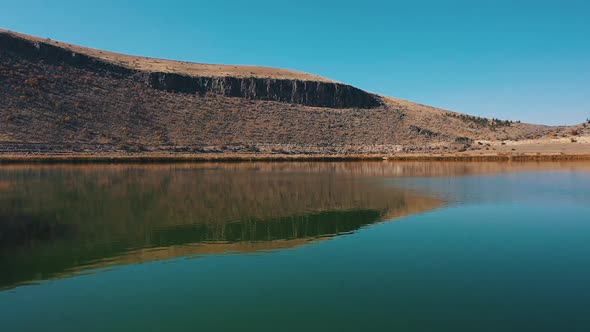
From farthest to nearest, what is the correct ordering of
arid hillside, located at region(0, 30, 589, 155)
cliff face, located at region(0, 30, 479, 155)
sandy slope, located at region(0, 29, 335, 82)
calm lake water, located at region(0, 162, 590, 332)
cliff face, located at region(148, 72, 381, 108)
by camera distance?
sandy slope, located at region(0, 29, 335, 82) < cliff face, located at region(148, 72, 381, 108) < arid hillside, located at region(0, 30, 589, 155) < cliff face, located at region(0, 30, 479, 155) < calm lake water, located at region(0, 162, 590, 332)

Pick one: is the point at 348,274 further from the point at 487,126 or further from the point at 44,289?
the point at 487,126

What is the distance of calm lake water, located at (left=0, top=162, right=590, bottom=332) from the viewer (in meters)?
9.39

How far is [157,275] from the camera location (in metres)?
12.7

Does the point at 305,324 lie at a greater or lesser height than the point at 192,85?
lesser

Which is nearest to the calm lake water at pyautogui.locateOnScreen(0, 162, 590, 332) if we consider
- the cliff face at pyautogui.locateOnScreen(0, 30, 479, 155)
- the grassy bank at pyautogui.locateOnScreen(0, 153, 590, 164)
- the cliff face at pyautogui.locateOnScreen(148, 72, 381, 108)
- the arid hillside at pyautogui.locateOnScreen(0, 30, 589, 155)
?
the grassy bank at pyautogui.locateOnScreen(0, 153, 590, 164)

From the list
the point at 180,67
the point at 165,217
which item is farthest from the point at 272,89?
the point at 165,217

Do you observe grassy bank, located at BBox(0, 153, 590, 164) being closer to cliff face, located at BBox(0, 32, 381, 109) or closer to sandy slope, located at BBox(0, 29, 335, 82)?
cliff face, located at BBox(0, 32, 381, 109)

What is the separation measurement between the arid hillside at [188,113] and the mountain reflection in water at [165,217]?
38566 mm

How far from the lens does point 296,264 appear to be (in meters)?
13.6

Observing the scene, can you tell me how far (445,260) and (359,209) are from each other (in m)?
10.4

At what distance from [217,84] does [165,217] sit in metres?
84.7

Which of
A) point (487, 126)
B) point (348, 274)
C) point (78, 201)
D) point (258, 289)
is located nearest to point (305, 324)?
point (258, 289)

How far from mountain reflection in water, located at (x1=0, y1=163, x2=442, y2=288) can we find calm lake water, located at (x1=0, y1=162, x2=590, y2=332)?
0.11 m

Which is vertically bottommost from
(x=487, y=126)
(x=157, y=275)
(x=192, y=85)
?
(x=157, y=275)
